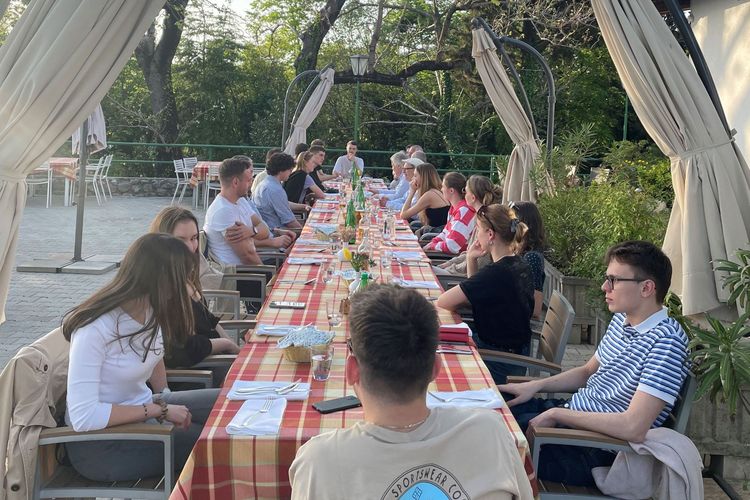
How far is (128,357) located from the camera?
313cm

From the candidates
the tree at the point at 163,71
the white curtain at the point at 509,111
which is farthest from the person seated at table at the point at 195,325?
the tree at the point at 163,71

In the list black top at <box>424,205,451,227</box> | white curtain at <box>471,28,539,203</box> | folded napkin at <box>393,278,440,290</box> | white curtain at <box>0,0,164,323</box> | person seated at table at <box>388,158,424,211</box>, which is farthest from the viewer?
person seated at table at <box>388,158,424,211</box>

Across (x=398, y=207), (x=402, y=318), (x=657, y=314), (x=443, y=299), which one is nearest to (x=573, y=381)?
(x=657, y=314)

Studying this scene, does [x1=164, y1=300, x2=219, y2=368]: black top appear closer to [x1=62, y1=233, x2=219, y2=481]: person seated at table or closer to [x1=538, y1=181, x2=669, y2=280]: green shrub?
[x1=62, y1=233, x2=219, y2=481]: person seated at table

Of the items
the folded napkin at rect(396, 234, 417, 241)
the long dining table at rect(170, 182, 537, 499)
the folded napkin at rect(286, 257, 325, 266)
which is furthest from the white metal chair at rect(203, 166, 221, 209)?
the long dining table at rect(170, 182, 537, 499)

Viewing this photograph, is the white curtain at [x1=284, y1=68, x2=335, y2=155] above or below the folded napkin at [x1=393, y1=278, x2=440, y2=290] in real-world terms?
above

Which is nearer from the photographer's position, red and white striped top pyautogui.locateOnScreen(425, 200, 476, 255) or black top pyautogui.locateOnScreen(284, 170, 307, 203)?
red and white striped top pyautogui.locateOnScreen(425, 200, 476, 255)

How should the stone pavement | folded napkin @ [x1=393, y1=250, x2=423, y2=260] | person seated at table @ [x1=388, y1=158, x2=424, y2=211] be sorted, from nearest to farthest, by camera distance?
folded napkin @ [x1=393, y1=250, x2=423, y2=260]
the stone pavement
person seated at table @ [x1=388, y1=158, x2=424, y2=211]

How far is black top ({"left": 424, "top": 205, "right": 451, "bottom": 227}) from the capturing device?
919 centimetres

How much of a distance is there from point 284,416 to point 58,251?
9458 mm

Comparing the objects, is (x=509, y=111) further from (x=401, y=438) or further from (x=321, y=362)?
(x=401, y=438)

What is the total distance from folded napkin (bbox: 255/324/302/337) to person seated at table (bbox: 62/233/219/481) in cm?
57

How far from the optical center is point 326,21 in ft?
70.6

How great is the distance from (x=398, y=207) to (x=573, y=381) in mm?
7751
